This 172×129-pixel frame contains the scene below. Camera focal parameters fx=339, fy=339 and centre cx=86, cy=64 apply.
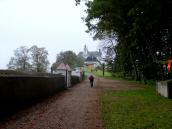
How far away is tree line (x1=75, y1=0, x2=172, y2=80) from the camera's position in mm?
24656

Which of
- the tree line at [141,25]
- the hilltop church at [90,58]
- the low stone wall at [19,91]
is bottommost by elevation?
the low stone wall at [19,91]

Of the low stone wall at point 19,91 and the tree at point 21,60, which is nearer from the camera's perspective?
the low stone wall at point 19,91

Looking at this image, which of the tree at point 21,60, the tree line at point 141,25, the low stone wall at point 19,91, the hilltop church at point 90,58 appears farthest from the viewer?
the hilltop church at point 90,58

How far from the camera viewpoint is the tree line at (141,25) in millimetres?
24656

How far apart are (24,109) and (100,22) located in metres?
23.5

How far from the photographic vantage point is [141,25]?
97.3 feet

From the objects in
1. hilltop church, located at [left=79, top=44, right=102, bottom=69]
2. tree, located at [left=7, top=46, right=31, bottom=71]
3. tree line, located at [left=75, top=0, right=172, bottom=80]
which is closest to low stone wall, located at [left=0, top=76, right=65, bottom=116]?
tree line, located at [left=75, top=0, right=172, bottom=80]

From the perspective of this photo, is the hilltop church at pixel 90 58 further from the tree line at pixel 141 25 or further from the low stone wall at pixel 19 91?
the low stone wall at pixel 19 91

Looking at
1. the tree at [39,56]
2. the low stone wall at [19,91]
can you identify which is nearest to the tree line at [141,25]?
the low stone wall at [19,91]

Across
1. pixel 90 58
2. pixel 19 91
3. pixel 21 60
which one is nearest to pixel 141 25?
pixel 19 91

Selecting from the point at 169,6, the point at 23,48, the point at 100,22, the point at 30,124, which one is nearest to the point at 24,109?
the point at 30,124

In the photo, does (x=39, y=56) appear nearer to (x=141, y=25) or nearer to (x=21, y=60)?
(x=21, y=60)

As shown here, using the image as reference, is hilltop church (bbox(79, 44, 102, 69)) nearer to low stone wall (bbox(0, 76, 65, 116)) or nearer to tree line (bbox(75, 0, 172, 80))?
tree line (bbox(75, 0, 172, 80))

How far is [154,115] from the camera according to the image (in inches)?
502
